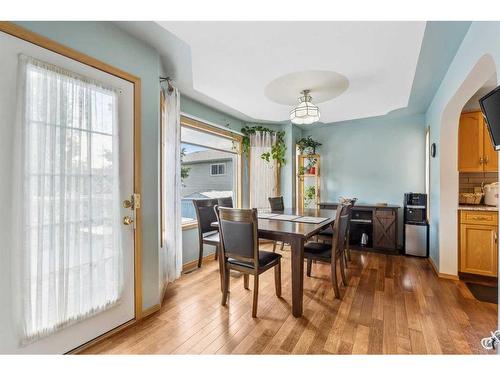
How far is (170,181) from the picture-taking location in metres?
2.57

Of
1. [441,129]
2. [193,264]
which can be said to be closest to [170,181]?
[193,264]

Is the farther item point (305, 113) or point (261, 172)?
point (261, 172)

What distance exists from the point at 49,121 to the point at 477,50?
2947mm

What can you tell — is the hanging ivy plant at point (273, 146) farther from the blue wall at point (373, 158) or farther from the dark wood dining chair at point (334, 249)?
the dark wood dining chair at point (334, 249)

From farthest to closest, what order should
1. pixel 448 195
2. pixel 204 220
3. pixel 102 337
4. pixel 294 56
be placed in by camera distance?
pixel 204 220 → pixel 448 195 → pixel 294 56 → pixel 102 337

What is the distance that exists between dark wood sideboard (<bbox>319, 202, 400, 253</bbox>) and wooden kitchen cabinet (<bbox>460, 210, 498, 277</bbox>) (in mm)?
996

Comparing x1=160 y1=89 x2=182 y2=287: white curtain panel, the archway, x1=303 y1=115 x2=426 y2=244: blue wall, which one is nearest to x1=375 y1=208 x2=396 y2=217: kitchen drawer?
x1=303 y1=115 x2=426 y2=244: blue wall

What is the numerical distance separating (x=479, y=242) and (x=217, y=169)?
377 centimetres

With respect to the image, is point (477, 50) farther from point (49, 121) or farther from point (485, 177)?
point (49, 121)

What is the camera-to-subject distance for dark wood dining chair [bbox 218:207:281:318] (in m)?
1.94

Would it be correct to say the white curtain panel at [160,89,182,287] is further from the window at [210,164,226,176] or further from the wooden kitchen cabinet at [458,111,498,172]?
the wooden kitchen cabinet at [458,111,498,172]

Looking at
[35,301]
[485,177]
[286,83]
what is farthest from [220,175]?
[485,177]

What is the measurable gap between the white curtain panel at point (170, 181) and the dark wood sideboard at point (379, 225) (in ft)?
10.2

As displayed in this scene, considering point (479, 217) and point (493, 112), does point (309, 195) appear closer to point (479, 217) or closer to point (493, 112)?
point (479, 217)
